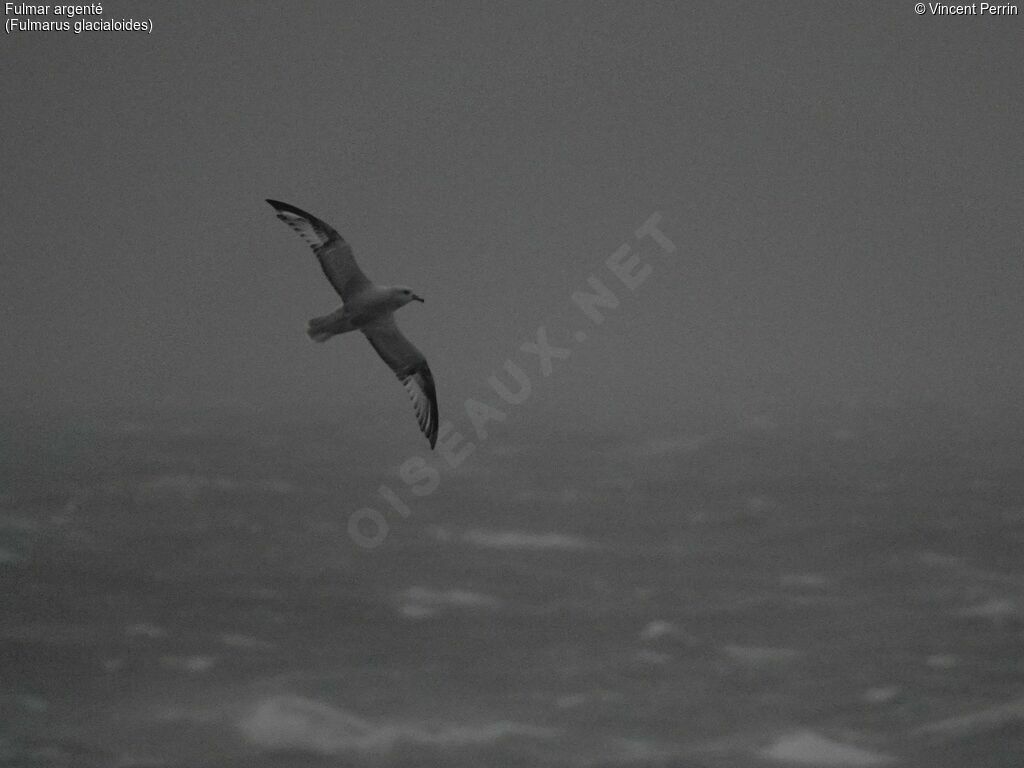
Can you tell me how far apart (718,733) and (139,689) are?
188ft

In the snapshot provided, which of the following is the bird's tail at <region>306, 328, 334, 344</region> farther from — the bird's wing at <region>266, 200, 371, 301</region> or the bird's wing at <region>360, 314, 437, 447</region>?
the bird's wing at <region>360, 314, 437, 447</region>

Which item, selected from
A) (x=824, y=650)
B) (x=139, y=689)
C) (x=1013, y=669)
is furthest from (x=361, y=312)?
(x=824, y=650)

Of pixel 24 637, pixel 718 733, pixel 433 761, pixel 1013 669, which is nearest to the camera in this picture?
pixel 433 761

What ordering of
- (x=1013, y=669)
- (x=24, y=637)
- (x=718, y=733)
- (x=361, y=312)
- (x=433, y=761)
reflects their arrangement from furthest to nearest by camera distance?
(x=24, y=637), (x=1013, y=669), (x=718, y=733), (x=433, y=761), (x=361, y=312)

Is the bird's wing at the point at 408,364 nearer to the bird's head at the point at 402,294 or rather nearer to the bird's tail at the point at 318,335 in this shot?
the bird's head at the point at 402,294

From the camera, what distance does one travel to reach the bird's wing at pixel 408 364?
145 feet

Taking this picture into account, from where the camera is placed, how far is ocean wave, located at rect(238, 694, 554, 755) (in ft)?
491

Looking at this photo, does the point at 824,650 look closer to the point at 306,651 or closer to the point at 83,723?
the point at 306,651

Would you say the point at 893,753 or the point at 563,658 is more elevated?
the point at 563,658

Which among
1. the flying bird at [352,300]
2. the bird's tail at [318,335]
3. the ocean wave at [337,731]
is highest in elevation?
the ocean wave at [337,731]

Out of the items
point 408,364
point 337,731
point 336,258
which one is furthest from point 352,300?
point 337,731

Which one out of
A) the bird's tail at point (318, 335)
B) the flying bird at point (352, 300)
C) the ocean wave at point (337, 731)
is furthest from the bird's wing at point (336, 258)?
the ocean wave at point (337, 731)

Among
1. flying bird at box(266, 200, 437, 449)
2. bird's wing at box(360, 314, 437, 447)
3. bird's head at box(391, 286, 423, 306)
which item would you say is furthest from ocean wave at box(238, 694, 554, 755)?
bird's head at box(391, 286, 423, 306)

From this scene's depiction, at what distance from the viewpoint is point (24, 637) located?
18188 centimetres
